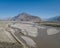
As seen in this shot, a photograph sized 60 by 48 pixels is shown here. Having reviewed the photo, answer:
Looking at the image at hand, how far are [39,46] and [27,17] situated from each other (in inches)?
1515

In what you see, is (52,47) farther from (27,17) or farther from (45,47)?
(27,17)

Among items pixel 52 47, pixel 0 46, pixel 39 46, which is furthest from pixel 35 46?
pixel 0 46

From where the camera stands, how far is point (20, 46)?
23.3 feet

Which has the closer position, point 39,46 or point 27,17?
point 39,46

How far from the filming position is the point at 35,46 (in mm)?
7922

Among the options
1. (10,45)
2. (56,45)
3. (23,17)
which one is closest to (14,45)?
(10,45)

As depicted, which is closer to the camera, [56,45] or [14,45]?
[14,45]

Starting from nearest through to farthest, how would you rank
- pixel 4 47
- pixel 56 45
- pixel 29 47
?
pixel 4 47, pixel 29 47, pixel 56 45

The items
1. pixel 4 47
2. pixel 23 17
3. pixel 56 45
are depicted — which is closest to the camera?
pixel 4 47

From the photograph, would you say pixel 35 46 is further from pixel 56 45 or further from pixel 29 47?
pixel 56 45

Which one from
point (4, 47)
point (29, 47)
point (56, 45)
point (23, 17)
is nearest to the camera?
point (4, 47)

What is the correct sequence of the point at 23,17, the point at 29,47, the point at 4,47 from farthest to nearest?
the point at 23,17 → the point at 29,47 → the point at 4,47

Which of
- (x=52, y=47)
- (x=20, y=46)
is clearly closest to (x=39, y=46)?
(x=52, y=47)

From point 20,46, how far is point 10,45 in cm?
59
